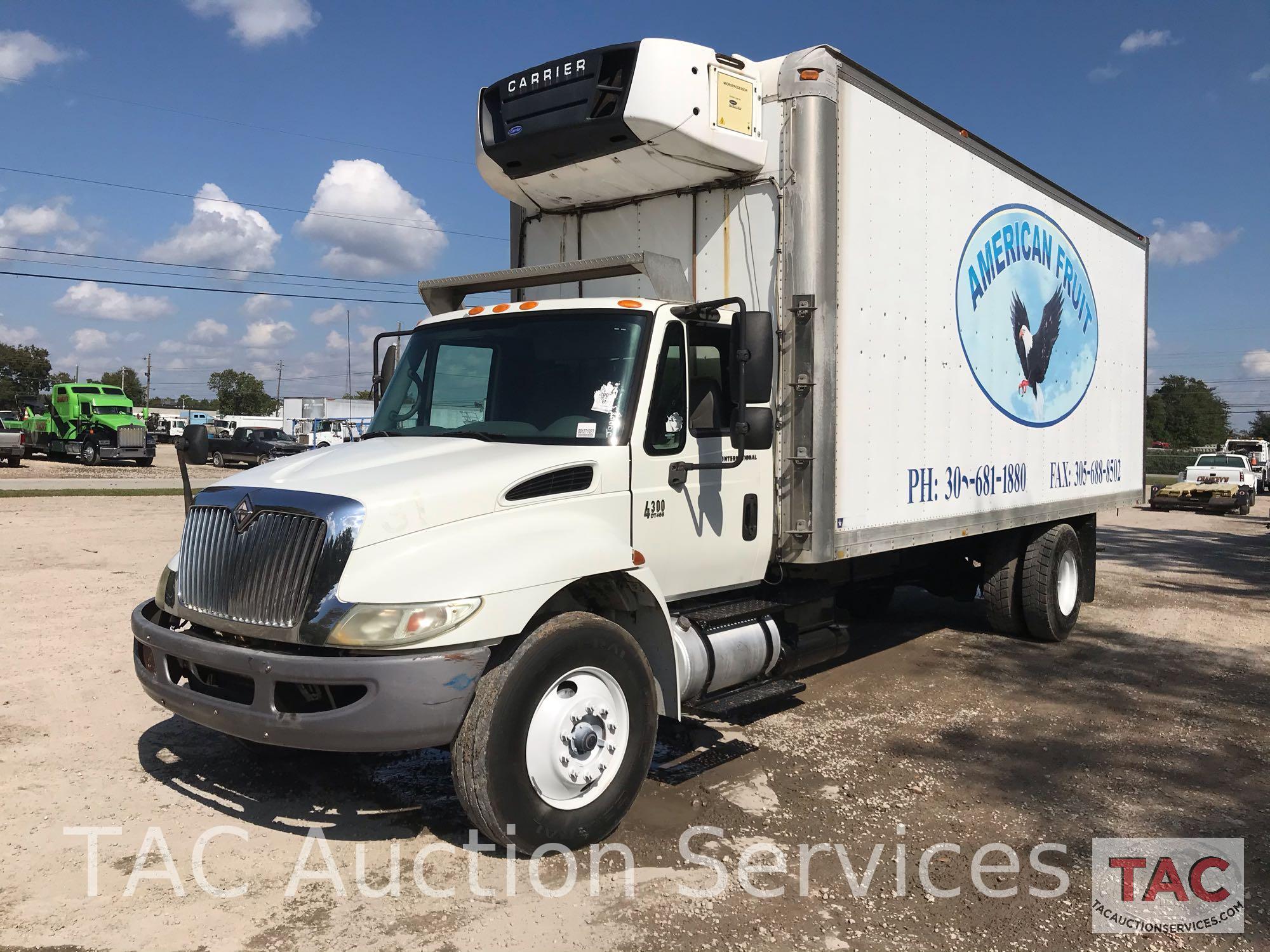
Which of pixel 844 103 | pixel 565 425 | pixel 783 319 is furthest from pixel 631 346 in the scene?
pixel 844 103

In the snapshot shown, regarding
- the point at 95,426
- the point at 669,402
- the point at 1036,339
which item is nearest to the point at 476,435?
the point at 669,402

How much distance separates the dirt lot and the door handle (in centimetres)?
134

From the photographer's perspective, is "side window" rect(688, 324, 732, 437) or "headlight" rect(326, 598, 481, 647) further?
"side window" rect(688, 324, 732, 437)

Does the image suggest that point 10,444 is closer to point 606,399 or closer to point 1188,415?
point 606,399

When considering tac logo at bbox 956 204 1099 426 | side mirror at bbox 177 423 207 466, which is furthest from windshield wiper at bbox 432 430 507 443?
tac logo at bbox 956 204 1099 426

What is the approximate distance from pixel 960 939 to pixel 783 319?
3350 mm

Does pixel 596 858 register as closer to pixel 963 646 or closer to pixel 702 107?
pixel 702 107

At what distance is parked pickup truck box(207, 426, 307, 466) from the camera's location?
124 feet

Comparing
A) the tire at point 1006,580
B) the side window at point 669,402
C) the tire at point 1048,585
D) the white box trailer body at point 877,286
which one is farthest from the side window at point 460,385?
the tire at point 1048,585

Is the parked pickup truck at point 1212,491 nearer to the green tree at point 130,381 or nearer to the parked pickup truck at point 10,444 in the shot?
the parked pickup truck at point 10,444

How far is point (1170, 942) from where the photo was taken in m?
3.62

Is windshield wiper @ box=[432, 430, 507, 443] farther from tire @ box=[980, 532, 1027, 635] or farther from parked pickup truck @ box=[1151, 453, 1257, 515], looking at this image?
parked pickup truck @ box=[1151, 453, 1257, 515]

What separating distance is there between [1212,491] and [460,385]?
91.5ft

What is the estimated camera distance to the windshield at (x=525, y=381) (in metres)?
4.73
